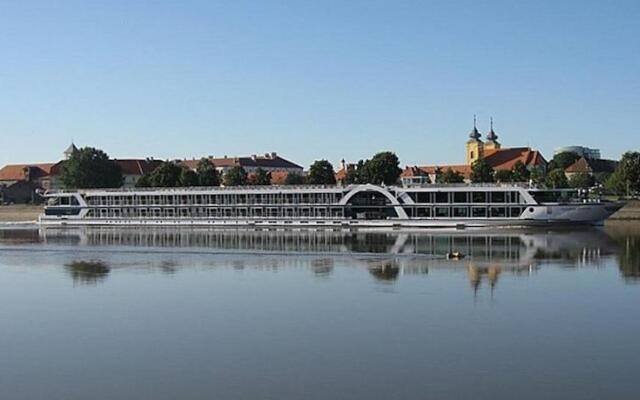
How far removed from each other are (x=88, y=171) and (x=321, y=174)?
111ft

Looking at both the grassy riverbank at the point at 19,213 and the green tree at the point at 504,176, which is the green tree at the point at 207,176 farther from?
the green tree at the point at 504,176

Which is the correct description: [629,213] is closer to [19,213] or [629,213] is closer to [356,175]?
[356,175]

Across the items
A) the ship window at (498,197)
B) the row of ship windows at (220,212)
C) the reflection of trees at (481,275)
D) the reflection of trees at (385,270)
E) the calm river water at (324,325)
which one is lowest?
the calm river water at (324,325)

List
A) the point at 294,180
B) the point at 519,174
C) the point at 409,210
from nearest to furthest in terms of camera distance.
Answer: the point at 409,210, the point at 519,174, the point at 294,180

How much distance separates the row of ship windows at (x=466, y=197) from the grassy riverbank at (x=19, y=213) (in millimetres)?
52800

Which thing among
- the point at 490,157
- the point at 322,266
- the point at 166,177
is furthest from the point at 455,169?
the point at 322,266

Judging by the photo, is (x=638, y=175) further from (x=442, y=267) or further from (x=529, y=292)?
(x=529, y=292)

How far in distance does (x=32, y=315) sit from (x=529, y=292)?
16.9 meters

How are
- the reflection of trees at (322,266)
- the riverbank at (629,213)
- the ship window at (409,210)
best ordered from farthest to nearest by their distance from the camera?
1. the riverbank at (629,213)
2. the ship window at (409,210)
3. the reflection of trees at (322,266)

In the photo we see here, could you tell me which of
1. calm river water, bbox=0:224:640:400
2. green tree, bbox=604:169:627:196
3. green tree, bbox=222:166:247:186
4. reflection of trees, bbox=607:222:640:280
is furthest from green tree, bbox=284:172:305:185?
calm river water, bbox=0:224:640:400

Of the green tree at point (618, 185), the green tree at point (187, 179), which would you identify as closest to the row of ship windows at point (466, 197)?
the green tree at point (618, 185)

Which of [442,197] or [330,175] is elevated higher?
[330,175]

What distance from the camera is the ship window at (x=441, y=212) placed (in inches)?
2689

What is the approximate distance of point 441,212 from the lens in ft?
225
